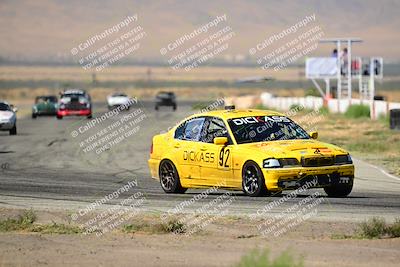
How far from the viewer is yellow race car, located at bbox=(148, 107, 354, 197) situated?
1520 cm

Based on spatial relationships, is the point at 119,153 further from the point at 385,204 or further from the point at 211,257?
the point at 211,257

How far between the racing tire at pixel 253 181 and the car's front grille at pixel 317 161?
63 cm

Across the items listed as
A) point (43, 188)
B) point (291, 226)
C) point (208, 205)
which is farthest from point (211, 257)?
point (43, 188)

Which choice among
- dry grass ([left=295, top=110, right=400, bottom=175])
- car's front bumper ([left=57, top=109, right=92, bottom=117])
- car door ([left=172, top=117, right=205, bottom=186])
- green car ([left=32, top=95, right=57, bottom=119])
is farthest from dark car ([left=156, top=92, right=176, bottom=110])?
car door ([left=172, top=117, right=205, bottom=186])

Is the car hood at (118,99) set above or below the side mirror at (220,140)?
below

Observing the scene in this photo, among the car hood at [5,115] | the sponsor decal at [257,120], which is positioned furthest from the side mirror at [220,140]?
the car hood at [5,115]

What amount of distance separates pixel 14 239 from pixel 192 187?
547cm

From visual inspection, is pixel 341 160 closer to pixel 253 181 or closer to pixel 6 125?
pixel 253 181

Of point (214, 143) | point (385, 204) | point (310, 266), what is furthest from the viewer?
point (214, 143)

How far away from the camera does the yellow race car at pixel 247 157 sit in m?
15.2

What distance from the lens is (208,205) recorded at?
15.0m

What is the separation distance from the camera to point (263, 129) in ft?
53.6

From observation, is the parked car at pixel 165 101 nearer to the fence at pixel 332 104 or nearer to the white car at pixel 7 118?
the fence at pixel 332 104

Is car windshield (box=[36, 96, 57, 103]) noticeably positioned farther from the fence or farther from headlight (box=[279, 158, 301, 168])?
headlight (box=[279, 158, 301, 168])
